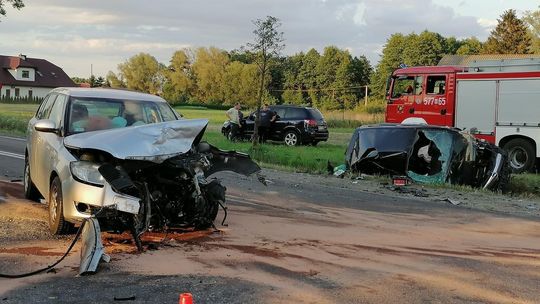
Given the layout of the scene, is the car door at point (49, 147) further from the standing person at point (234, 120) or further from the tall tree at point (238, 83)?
the tall tree at point (238, 83)

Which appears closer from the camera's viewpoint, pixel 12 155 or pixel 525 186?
pixel 525 186

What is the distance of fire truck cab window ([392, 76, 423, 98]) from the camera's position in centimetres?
1969

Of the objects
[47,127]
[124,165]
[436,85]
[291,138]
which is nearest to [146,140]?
[124,165]

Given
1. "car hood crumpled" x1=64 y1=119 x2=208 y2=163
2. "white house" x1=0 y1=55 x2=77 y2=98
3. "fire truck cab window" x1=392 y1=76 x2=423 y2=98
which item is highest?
"white house" x1=0 y1=55 x2=77 y2=98

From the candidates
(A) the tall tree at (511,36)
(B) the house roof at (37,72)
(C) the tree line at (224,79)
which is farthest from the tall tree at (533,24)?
(B) the house roof at (37,72)

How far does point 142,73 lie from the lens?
99.1 meters

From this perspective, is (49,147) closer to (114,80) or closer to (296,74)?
(114,80)

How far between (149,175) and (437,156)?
8337 millimetres

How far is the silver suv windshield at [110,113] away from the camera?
25.2 feet

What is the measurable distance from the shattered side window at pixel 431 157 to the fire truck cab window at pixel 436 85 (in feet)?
20.9

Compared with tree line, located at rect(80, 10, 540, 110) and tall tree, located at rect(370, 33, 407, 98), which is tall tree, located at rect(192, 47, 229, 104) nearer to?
tree line, located at rect(80, 10, 540, 110)

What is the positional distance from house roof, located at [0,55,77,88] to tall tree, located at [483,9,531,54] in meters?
55.6

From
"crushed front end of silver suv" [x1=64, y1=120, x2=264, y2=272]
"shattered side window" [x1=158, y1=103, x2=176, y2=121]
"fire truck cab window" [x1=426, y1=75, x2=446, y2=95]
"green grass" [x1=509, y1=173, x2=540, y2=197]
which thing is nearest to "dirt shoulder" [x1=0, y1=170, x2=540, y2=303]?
"crushed front end of silver suv" [x1=64, y1=120, x2=264, y2=272]

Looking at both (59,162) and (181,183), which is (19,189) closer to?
(59,162)
